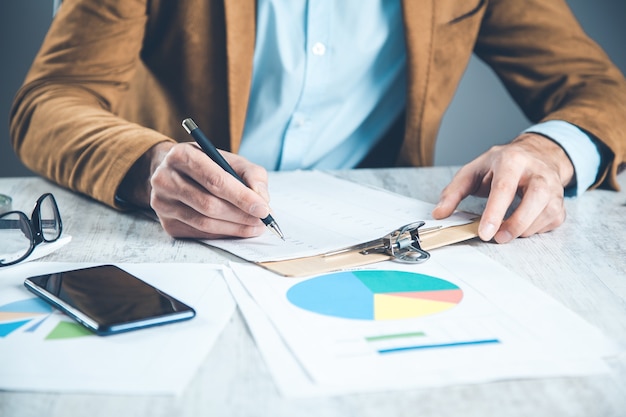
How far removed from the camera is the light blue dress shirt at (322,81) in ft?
4.62

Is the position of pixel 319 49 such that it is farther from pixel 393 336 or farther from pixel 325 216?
pixel 393 336

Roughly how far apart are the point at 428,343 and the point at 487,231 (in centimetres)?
33

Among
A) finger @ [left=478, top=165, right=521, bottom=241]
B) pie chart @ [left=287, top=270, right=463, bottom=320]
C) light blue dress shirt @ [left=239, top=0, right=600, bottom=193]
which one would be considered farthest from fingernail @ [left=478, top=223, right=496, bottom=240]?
light blue dress shirt @ [left=239, top=0, right=600, bottom=193]

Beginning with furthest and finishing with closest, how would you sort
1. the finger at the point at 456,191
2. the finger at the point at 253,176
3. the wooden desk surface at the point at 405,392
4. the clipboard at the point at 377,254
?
the finger at the point at 456,191
the finger at the point at 253,176
the clipboard at the point at 377,254
the wooden desk surface at the point at 405,392

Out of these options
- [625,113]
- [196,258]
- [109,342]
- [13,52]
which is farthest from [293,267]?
[13,52]

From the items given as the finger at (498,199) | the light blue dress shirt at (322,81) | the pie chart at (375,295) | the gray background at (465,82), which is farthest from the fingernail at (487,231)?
the gray background at (465,82)

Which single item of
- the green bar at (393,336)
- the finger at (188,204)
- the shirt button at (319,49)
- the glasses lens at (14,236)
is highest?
the shirt button at (319,49)

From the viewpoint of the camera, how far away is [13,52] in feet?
7.09

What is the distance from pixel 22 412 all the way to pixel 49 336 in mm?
111

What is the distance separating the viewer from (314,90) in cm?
145

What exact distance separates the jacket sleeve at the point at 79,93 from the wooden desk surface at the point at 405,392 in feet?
0.20

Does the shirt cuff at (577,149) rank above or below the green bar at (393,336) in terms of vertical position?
below

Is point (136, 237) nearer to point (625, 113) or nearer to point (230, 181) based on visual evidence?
point (230, 181)

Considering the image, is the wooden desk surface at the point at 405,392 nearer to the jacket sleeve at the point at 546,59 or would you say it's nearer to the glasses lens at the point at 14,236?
the glasses lens at the point at 14,236
